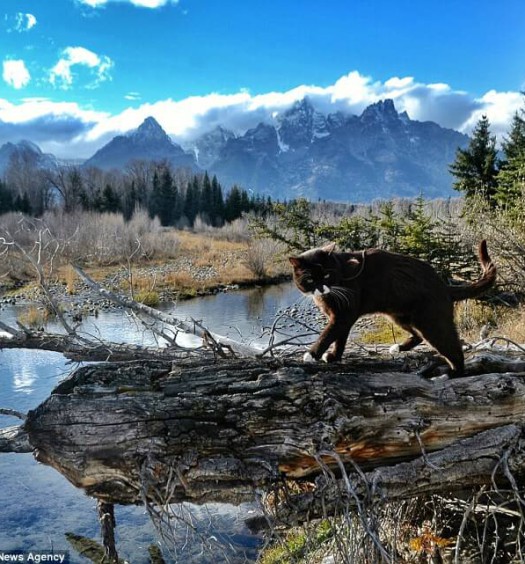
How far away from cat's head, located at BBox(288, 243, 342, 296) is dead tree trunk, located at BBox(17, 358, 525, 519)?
73 centimetres

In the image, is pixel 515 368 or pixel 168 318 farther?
pixel 168 318

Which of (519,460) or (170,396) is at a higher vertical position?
(170,396)

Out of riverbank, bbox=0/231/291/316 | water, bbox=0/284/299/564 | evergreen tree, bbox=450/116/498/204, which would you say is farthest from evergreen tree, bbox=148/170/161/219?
water, bbox=0/284/299/564

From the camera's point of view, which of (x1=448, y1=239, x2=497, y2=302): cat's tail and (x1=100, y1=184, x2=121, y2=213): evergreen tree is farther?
(x1=100, y1=184, x2=121, y2=213): evergreen tree

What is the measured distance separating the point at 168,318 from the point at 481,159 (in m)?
24.0

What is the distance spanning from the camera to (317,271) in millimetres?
3766

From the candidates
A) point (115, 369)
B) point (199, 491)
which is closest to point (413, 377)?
point (199, 491)

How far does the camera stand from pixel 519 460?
306 centimetres

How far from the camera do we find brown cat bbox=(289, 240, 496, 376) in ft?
11.6

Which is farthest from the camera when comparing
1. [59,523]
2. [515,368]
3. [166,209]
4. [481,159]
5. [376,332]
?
[166,209]

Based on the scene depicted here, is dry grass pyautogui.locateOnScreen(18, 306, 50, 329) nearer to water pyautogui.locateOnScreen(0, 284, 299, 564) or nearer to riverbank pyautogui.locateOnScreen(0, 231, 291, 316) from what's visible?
riverbank pyautogui.locateOnScreen(0, 231, 291, 316)

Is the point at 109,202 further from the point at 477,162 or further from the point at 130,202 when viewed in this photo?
the point at 477,162

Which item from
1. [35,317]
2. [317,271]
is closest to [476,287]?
[317,271]

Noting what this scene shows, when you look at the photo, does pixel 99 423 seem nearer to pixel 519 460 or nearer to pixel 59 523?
pixel 519 460
